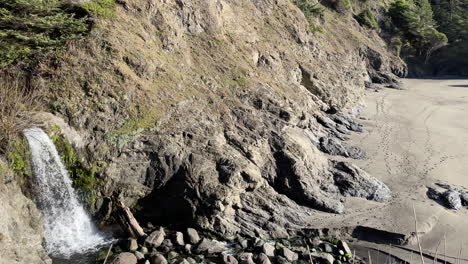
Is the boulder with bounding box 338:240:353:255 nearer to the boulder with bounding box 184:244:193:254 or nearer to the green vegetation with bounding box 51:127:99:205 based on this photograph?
the boulder with bounding box 184:244:193:254

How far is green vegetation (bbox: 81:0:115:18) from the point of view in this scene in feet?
57.4

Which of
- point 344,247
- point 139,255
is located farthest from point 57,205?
point 344,247

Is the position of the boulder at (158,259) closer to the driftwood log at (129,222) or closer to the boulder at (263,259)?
the driftwood log at (129,222)

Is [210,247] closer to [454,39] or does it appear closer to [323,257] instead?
[323,257]

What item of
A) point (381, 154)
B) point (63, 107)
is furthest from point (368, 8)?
point (63, 107)

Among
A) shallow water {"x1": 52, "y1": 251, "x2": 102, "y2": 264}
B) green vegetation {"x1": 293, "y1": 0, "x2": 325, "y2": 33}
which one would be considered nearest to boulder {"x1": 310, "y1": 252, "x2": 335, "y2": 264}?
shallow water {"x1": 52, "y1": 251, "x2": 102, "y2": 264}

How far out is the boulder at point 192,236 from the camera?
1436 cm

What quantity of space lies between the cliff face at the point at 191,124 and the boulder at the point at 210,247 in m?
0.75

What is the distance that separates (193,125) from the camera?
56.2 ft

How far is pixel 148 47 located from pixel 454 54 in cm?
5753

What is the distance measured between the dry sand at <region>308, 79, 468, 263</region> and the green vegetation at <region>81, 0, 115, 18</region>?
14.6m

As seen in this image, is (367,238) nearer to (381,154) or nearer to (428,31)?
(381,154)

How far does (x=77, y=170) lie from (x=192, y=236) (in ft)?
17.4

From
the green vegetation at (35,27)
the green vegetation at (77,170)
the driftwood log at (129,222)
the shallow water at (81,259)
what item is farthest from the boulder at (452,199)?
the green vegetation at (35,27)
